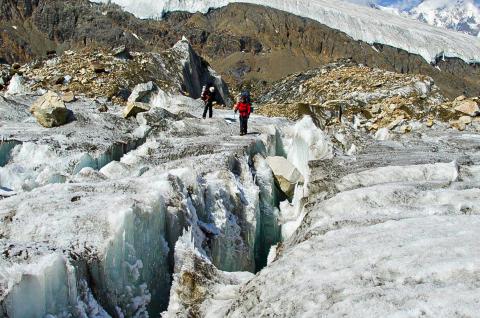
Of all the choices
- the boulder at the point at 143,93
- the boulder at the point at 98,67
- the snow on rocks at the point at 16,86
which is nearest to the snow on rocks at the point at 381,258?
Answer: the boulder at the point at 143,93

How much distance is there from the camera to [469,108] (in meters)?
24.2

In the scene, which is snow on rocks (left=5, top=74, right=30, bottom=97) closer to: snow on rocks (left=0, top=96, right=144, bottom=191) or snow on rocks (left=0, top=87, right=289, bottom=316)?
snow on rocks (left=0, top=96, right=144, bottom=191)

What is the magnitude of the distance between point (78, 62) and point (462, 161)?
26871 millimetres

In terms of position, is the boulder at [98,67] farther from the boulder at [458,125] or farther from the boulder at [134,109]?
the boulder at [458,125]

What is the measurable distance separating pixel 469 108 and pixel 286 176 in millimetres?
12199

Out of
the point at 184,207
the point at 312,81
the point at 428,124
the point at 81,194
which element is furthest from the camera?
→ the point at 312,81

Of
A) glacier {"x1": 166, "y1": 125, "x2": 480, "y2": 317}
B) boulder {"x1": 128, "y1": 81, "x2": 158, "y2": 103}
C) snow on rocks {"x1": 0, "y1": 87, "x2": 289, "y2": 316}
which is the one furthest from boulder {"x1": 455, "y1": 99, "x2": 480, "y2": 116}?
boulder {"x1": 128, "y1": 81, "x2": 158, "y2": 103}

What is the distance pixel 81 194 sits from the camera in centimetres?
946

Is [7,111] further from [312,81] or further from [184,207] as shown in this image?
[312,81]

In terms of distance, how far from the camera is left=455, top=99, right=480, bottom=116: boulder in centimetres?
2365

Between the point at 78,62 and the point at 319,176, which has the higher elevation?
the point at 78,62

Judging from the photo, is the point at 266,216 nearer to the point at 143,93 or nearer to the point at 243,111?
the point at 243,111

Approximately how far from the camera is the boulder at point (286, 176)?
52.7 ft

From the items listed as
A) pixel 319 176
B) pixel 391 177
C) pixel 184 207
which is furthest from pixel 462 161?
pixel 184 207
